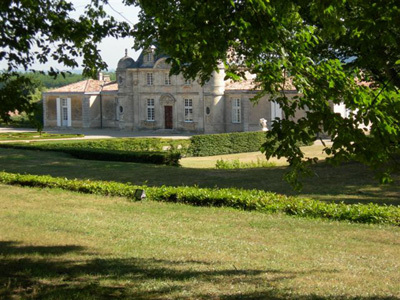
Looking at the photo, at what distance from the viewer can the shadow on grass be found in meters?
6.42

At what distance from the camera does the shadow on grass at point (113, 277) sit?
21.1 ft

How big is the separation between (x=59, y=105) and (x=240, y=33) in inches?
2045

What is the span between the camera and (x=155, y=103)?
163 ft

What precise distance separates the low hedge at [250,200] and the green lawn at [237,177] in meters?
2.21

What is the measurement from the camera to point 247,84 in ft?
150

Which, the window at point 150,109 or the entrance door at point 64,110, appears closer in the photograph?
the window at point 150,109

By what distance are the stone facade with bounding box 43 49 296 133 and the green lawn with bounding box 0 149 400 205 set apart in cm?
2305

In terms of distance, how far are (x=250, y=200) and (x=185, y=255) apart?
4.39 m

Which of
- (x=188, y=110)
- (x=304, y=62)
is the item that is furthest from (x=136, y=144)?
(x=304, y=62)

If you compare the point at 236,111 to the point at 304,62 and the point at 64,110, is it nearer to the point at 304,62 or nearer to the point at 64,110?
the point at 64,110

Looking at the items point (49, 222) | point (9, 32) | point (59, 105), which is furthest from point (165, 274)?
point (59, 105)

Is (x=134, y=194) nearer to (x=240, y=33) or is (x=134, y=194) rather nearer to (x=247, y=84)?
(x=240, y=33)

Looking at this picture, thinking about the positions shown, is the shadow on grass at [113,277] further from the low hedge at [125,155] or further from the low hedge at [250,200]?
the low hedge at [125,155]

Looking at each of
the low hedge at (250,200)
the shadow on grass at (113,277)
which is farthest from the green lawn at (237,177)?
the shadow on grass at (113,277)
